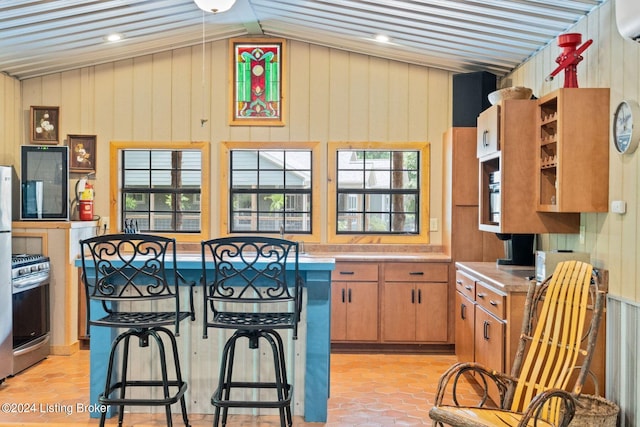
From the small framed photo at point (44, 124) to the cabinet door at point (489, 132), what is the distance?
4.27 metres

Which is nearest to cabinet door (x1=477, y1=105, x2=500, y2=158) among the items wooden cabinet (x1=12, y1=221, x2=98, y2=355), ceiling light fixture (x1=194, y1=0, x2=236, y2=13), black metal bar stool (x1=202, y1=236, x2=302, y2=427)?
black metal bar stool (x1=202, y1=236, x2=302, y2=427)

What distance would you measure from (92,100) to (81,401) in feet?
10.5

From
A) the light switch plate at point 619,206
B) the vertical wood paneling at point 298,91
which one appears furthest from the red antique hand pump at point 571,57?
the vertical wood paneling at point 298,91

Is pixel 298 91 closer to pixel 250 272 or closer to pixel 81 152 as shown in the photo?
pixel 81 152

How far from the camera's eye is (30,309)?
177 inches

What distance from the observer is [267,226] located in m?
5.69

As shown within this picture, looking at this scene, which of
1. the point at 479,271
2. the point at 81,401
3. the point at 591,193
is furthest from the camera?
the point at 479,271

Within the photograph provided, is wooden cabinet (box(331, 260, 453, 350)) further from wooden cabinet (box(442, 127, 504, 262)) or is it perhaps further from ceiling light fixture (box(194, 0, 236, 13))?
ceiling light fixture (box(194, 0, 236, 13))

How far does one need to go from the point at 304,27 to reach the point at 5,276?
132 inches

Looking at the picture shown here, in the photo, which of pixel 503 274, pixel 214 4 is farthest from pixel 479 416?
pixel 214 4

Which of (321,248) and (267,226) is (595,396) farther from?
(267,226)

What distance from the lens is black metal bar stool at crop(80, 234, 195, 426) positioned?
9.27 feet

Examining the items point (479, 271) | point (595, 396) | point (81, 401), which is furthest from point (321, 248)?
point (595, 396)

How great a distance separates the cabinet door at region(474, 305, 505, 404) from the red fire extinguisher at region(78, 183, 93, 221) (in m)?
3.92
